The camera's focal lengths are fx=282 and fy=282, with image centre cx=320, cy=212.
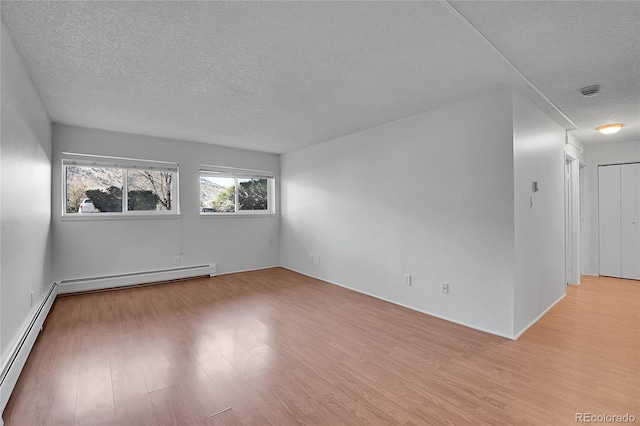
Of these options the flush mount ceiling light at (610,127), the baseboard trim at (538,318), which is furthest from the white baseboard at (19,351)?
the flush mount ceiling light at (610,127)

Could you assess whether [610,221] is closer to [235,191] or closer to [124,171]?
[235,191]

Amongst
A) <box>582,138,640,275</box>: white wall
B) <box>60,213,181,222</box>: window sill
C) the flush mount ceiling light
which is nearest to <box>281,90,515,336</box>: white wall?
the flush mount ceiling light

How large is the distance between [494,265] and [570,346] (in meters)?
0.89

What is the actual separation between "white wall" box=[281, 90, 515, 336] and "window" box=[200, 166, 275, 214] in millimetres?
1676

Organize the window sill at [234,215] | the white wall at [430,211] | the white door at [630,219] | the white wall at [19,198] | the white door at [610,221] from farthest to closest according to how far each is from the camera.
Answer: the window sill at [234,215] → the white door at [610,221] → the white door at [630,219] → the white wall at [430,211] → the white wall at [19,198]

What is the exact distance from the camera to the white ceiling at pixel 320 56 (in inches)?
67.8

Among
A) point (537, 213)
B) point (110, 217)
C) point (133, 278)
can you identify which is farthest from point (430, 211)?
point (110, 217)

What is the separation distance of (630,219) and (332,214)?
520 centimetres

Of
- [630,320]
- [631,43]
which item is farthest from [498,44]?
[630,320]

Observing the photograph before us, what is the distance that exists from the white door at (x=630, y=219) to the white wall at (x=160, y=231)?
253 inches

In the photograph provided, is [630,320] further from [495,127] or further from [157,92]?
[157,92]

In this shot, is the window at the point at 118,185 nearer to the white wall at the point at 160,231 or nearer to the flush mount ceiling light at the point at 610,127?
the white wall at the point at 160,231

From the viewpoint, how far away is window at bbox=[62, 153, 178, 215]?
4227 millimetres

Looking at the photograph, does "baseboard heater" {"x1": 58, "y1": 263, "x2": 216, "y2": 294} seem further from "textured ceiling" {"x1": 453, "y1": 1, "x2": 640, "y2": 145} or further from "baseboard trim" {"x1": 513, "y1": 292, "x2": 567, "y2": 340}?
"textured ceiling" {"x1": 453, "y1": 1, "x2": 640, "y2": 145}
